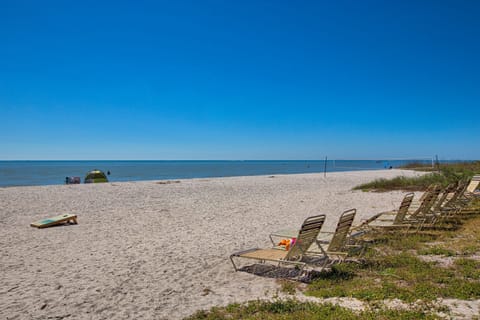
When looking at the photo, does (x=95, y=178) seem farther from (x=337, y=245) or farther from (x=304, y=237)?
(x=304, y=237)

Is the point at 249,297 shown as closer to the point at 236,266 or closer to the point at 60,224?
the point at 236,266

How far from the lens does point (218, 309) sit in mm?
3771

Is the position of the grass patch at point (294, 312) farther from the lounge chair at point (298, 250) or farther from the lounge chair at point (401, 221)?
the lounge chair at point (401, 221)

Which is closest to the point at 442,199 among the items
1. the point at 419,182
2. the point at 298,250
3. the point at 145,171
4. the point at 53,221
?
the point at 298,250

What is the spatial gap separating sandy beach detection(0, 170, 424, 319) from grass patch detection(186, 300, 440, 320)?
297 millimetres

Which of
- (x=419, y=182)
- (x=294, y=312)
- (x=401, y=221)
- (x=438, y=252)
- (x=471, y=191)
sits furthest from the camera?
(x=419, y=182)

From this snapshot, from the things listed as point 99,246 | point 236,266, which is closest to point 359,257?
point 236,266

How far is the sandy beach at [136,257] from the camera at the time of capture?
4.09 m

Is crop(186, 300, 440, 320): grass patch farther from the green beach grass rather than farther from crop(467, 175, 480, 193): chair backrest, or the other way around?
crop(467, 175, 480, 193): chair backrest

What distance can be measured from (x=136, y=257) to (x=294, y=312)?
3348 mm

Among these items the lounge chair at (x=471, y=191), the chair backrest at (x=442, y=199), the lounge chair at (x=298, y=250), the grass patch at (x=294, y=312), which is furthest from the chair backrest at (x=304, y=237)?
the lounge chair at (x=471, y=191)

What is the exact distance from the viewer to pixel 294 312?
3523 mm

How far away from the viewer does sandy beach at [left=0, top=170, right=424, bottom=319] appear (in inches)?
161

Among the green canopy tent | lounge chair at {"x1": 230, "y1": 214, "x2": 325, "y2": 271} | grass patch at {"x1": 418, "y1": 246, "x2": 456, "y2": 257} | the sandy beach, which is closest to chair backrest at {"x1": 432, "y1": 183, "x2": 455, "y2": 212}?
the sandy beach
